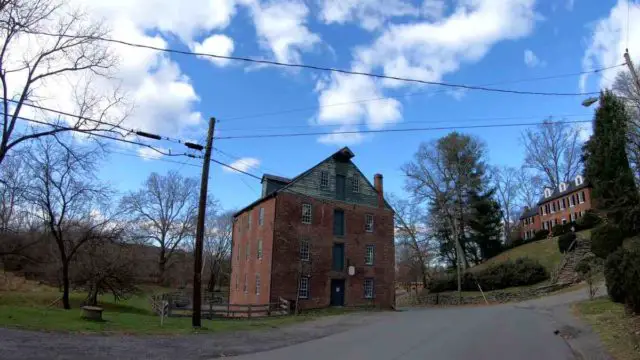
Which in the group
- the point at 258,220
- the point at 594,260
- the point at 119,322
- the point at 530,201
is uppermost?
the point at 530,201

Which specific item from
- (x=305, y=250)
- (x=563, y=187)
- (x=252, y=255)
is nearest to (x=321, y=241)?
(x=305, y=250)

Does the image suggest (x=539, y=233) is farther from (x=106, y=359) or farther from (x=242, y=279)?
(x=106, y=359)

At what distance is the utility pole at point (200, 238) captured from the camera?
1844 cm

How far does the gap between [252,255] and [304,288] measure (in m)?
6.39

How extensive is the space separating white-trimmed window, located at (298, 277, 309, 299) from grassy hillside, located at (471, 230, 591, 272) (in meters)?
24.1

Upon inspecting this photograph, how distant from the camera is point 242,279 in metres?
39.5

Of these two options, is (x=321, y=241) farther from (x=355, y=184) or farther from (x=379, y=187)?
(x=379, y=187)

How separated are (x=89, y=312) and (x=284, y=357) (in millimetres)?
11653

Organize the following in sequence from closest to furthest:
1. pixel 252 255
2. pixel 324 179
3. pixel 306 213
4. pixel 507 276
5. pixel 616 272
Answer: pixel 616 272 < pixel 306 213 < pixel 324 179 < pixel 252 255 < pixel 507 276

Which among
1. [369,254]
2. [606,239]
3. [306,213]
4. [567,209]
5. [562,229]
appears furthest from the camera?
[567,209]

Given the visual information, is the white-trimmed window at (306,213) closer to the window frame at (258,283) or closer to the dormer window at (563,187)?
the window frame at (258,283)

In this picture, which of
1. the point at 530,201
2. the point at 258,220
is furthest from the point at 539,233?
the point at 258,220

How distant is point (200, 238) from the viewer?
18844mm

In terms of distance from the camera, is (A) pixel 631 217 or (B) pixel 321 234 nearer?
(A) pixel 631 217
